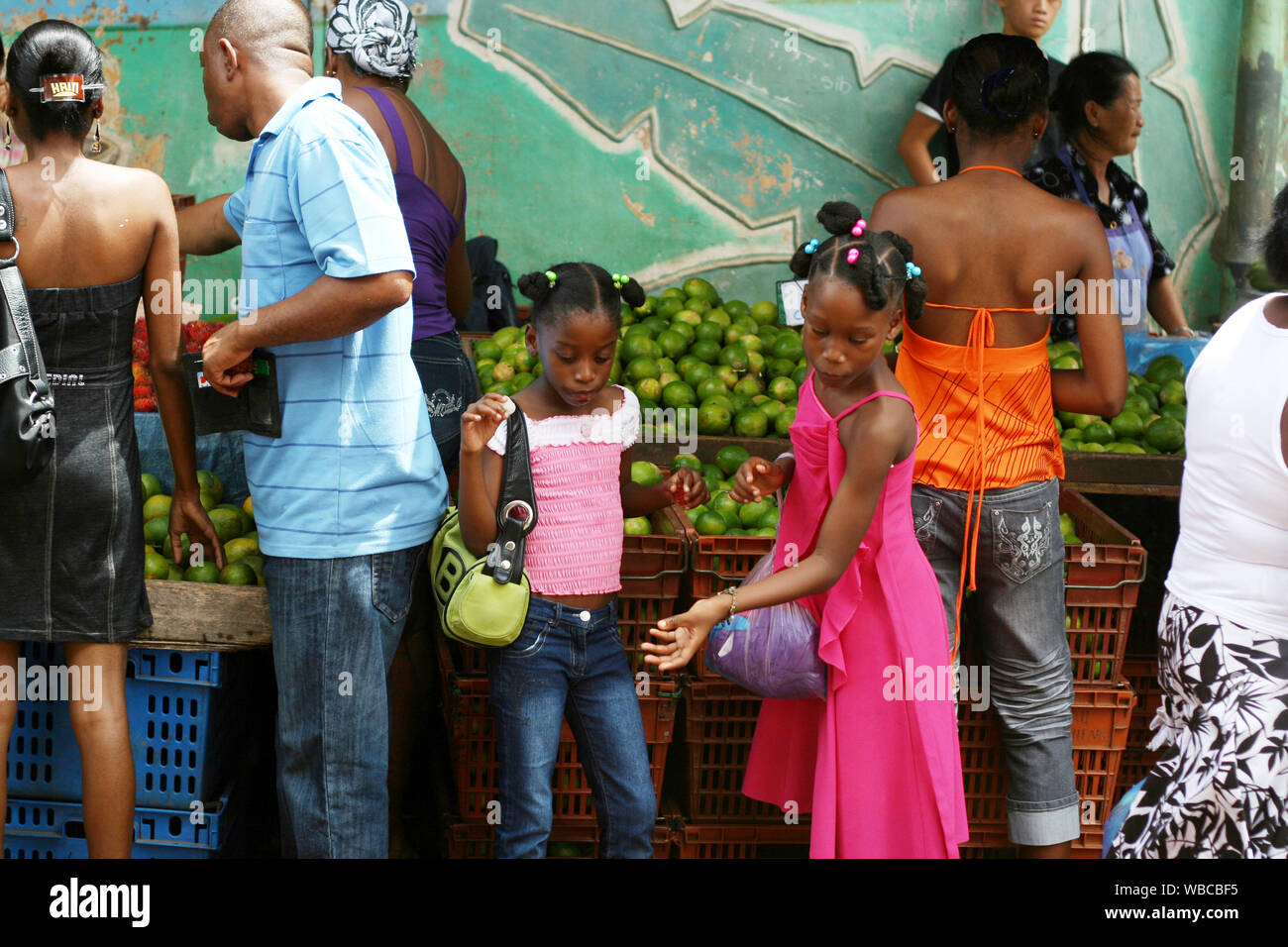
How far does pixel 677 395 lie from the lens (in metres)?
4.42

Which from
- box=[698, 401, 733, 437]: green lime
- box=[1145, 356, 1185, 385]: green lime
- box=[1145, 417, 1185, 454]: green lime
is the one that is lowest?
box=[1145, 417, 1185, 454]: green lime

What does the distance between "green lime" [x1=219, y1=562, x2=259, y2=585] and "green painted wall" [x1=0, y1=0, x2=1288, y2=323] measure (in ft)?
10.9

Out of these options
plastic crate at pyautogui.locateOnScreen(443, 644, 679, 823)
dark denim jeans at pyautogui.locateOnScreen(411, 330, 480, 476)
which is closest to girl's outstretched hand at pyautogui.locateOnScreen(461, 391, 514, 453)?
dark denim jeans at pyautogui.locateOnScreen(411, 330, 480, 476)

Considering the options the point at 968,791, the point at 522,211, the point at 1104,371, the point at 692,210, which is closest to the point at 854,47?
the point at 692,210

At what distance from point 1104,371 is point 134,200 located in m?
2.30

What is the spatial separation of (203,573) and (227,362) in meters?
0.84

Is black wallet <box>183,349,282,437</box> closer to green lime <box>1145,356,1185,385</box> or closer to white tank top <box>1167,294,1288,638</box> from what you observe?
white tank top <box>1167,294,1288,638</box>

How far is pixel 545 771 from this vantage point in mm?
2883

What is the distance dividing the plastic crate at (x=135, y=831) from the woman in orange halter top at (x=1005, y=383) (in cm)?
190

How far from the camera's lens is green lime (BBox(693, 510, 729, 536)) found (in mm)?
3609

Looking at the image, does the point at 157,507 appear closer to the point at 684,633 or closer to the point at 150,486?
the point at 150,486

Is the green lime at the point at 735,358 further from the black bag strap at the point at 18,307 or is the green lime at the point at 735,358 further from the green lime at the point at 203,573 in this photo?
the black bag strap at the point at 18,307

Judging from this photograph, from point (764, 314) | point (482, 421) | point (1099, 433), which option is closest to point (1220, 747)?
point (482, 421)

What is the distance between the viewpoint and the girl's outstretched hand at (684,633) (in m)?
2.40
